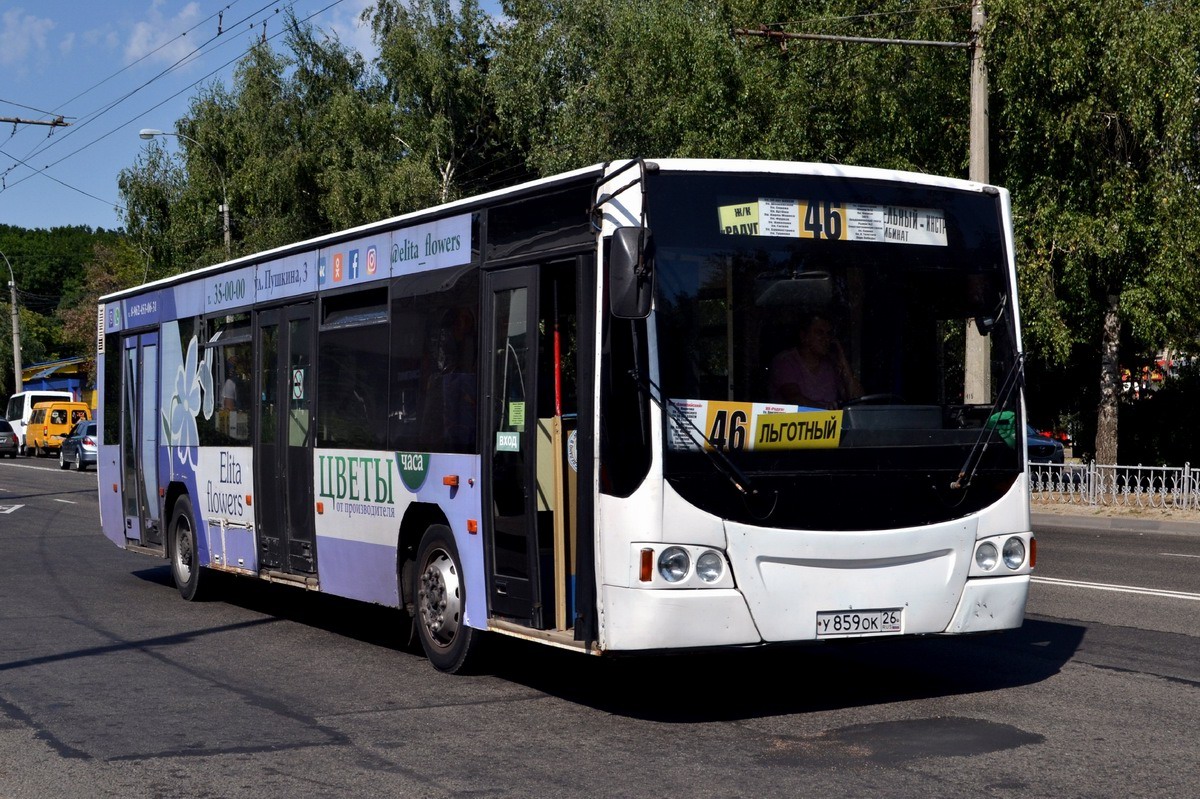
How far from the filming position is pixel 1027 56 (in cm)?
→ 2241

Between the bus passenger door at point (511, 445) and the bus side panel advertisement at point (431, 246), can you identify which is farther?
the bus side panel advertisement at point (431, 246)

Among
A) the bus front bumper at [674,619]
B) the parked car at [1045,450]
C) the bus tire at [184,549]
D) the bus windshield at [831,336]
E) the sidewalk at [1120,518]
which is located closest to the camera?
the bus front bumper at [674,619]

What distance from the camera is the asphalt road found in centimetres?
618

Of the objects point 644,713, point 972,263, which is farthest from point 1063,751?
point 972,263

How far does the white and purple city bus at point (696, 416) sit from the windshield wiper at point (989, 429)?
0.02 metres

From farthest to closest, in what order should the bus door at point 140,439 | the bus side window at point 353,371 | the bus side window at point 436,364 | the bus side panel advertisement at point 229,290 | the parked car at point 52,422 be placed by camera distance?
the parked car at point 52,422 < the bus door at point 140,439 < the bus side panel advertisement at point 229,290 < the bus side window at point 353,371 < the bus side window at point 436,364

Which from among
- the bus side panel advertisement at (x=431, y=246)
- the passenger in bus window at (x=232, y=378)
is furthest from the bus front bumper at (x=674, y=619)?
the passenger in bus window at (x=232, y=378)

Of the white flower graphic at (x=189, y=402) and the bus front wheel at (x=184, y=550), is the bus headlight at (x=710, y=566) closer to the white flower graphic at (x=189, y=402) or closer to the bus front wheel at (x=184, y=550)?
the white flower graphic at (x=189, y=402)

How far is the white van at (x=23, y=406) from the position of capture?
6216 cm

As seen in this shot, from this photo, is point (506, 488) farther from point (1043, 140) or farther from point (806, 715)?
point (1043, 140)

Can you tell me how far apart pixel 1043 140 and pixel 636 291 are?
18.8 m

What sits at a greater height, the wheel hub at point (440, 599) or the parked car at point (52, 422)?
the parked car at point (52, 422)

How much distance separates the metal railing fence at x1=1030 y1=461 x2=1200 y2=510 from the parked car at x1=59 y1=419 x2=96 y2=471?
103 ft

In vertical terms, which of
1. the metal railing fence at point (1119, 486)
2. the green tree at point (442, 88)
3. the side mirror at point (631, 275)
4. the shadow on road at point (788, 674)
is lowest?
the shadow on road at point (788, 674)
